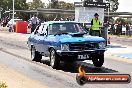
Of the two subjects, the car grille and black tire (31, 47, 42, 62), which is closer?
the car grille

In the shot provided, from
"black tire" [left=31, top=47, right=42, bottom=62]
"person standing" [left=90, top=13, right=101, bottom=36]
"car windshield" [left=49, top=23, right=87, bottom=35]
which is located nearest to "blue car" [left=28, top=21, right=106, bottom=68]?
"car windshield" [left=49, top=23, right=87, bottom=35]

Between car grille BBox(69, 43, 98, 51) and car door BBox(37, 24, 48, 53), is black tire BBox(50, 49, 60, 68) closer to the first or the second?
car grille BBox(69, 43, 98, 51)

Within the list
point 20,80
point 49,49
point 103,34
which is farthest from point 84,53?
point 103,34

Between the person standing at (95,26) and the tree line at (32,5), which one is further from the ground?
the tree line at (32,5)

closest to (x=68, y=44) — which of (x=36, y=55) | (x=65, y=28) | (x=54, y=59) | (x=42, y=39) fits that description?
(x=54, y=59)

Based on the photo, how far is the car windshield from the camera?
1383 cm

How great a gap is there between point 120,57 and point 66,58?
567 centimetres

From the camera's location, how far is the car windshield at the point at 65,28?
13.8 m

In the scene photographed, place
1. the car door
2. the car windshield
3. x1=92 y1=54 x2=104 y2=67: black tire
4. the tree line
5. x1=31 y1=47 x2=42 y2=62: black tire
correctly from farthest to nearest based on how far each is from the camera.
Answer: the tree line → x1=31 y1=47 x2=42 y2=62: black tire → the car door → the car windshield → x1=92 y1=54 x2=104 y2=67: black tire

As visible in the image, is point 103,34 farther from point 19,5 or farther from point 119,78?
point 19,5

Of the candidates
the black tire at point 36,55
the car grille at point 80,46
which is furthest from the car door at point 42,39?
the car grille at point 80,46

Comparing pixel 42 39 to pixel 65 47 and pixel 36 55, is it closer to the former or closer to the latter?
pixel 36 55

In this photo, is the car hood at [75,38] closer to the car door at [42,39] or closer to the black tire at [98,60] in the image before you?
the black tire at [98,60]

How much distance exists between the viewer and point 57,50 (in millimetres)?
12758
